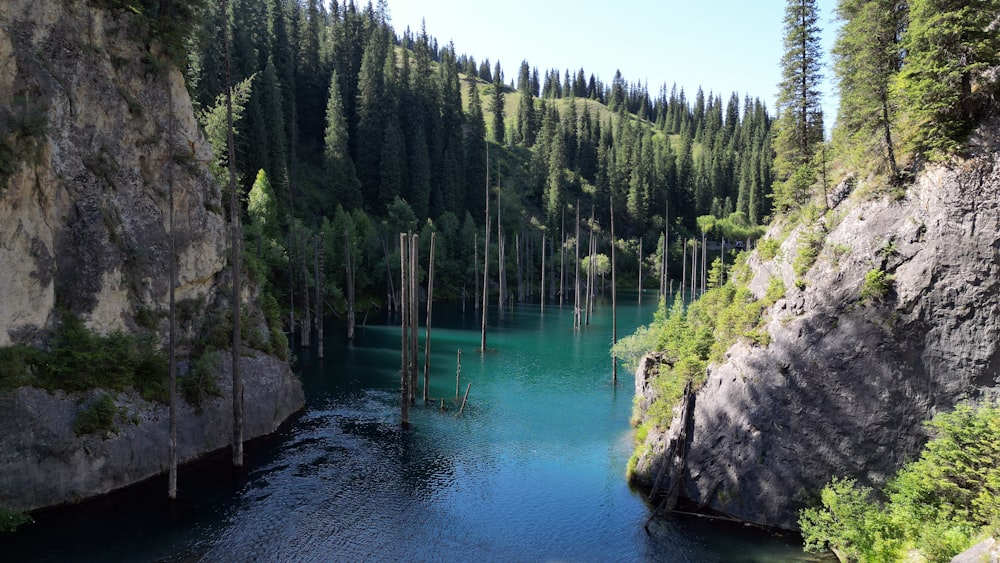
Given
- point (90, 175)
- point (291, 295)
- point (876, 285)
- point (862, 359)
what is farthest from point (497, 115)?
point (862, 359)

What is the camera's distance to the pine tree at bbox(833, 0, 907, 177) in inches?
893

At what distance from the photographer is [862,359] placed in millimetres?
20562

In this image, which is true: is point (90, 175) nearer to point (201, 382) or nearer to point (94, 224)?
point (94, 224)

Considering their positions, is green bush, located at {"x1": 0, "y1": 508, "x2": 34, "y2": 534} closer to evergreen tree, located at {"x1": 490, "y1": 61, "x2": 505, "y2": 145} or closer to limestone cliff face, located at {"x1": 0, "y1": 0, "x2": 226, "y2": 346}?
limestone cliff face, located at {"x1": 0, "y1": 0, "x2": 226, "y2": 346}

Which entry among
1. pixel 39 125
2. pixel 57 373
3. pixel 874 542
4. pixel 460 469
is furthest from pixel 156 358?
pixel 874 542

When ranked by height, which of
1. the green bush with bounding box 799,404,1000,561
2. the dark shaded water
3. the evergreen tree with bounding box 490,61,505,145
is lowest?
the dark shaded water

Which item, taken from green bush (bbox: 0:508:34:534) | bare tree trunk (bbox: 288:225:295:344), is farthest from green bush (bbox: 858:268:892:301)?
bare tree trunk (bbox: 288:225:295:344)

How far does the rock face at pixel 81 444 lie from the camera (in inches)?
800

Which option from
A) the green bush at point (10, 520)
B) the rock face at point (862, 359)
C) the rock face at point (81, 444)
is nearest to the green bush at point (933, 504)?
the rock face at point (862, 359)

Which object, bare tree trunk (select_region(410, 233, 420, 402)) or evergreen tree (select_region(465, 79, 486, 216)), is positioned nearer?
bare tree trunk (select_region(410, 233, 420, 402))

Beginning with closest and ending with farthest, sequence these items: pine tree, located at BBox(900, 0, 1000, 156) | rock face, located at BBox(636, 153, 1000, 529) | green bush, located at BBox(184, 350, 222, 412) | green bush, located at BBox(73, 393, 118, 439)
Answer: rock face, located at BBox(636, 153, 1000, 529) → pine tree, located at BBox(900, 0, 1000, 156) → green bush, located at BBox(73, 393, 118, 439) → green bush, located at BBox(184, 350, 222, 412)

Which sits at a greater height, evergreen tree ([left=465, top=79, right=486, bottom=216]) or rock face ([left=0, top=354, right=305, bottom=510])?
evergreen tree ([left=465, top=79, right=486, bottom=216])

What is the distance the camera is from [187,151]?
30.0 m

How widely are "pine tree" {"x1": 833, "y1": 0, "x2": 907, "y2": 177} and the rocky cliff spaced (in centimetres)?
2685
